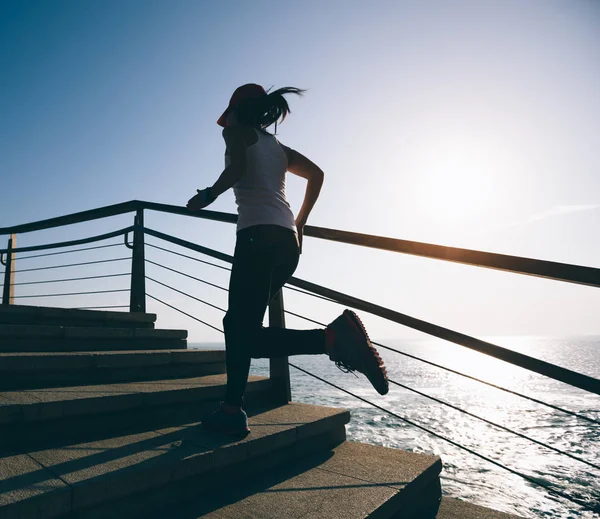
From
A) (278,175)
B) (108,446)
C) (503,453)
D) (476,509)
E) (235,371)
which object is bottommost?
(503,453)

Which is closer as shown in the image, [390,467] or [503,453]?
[390,467]

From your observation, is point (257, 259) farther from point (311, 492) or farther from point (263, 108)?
point (311, 492)

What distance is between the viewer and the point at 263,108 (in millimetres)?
2033

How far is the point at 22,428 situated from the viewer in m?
1.70

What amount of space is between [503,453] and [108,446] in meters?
22.0

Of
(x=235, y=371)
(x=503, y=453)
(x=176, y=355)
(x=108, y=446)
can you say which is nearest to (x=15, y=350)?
(x=176, y=355)

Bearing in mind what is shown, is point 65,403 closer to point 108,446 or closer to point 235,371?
point 108,446

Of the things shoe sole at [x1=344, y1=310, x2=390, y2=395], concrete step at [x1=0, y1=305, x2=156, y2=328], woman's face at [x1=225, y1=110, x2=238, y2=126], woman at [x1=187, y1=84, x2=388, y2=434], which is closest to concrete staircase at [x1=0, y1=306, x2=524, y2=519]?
woman at [x1=187, y1=84, x2=388, y2=434]

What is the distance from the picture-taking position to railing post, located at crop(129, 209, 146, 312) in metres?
4.18

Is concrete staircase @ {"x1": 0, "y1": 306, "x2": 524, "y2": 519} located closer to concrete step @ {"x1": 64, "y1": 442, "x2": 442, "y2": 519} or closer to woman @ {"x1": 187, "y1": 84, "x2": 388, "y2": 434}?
concrete step @ {"x1": 64, "y1": 442, "x2": 442, "y2": 519}

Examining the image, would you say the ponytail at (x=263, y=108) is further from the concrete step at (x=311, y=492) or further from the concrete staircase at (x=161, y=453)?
the concrete step at (x=311, y=492)

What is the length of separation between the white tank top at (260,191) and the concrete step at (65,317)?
1.85 metres

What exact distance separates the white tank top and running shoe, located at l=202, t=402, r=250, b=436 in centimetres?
81

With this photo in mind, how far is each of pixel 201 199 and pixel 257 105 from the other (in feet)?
1.64
